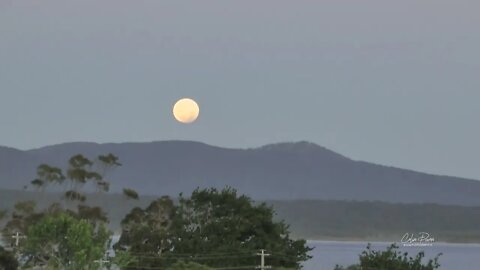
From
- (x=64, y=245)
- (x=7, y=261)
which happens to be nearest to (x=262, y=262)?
(x=64, y=245)

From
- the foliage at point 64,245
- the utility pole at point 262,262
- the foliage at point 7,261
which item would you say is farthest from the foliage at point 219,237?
the foliage at point 7,261

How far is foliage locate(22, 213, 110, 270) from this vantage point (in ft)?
292

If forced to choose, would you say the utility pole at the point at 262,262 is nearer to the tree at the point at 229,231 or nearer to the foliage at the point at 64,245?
the tree at the point at 229,231

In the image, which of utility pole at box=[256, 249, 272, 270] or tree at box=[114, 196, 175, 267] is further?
tree at box=[114, 196, 175, 267]

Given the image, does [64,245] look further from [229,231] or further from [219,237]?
[229,231]

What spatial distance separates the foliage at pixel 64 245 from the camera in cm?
8900

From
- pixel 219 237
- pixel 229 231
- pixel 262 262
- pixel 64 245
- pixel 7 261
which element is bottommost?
pixel 7 261

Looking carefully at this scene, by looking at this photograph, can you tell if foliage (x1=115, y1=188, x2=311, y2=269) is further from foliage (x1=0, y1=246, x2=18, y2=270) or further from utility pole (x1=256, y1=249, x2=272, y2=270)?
foliage (x1=0, y1=246, x2=18, y2=270)

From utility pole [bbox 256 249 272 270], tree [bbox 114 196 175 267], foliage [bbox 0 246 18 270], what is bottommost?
foliage [bbox 0 246 18 270]

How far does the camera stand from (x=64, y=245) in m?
90.7

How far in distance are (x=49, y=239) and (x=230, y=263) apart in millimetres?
13240

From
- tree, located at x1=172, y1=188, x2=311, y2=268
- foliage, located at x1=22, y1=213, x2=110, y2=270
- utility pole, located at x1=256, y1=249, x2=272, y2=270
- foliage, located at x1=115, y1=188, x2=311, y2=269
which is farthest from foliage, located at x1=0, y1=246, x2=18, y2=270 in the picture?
tree, located at x1=172, y1=188, x2=311, y2=268

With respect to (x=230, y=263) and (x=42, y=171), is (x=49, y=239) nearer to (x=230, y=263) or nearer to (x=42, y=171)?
(x=230, y=263)

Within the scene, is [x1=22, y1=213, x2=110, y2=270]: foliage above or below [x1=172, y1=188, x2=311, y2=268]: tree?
below
